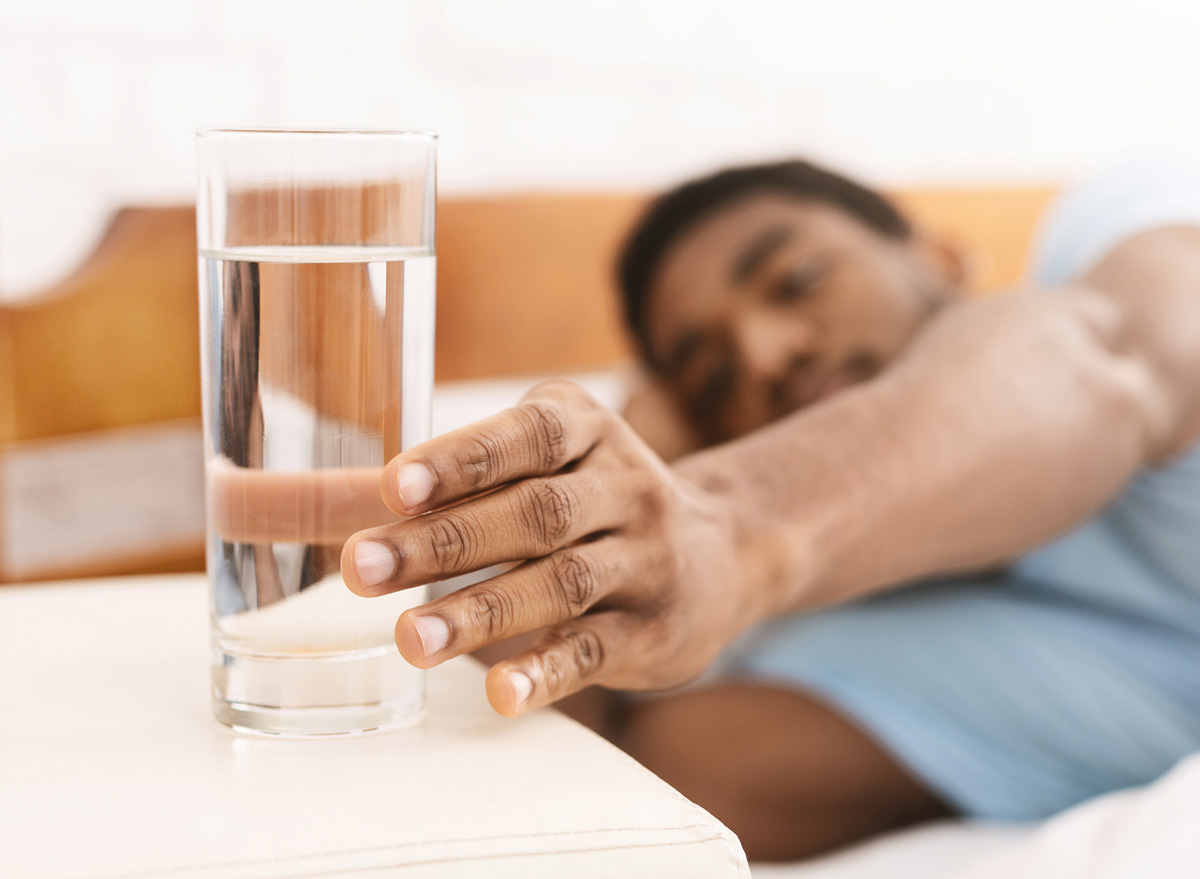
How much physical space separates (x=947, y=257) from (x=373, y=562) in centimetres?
134

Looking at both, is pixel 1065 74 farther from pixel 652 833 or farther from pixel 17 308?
pixel 652 833

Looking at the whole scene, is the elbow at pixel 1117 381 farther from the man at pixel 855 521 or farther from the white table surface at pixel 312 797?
the white table surface at pixel 312 797

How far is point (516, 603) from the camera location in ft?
1.30

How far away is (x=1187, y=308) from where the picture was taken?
88cm

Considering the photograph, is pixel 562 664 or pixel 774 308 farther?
pixel 774 308

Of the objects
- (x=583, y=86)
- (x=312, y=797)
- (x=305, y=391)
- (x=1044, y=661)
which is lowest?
(x=1044, y=661)

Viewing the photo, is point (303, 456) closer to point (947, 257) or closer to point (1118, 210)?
point (1118, 210)

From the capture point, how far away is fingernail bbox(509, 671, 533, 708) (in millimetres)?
388

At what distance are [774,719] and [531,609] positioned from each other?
2.16 ft

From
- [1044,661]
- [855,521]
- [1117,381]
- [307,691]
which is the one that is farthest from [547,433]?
[1044,661]

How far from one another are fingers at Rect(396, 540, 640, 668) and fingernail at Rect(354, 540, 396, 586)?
0.02 meters

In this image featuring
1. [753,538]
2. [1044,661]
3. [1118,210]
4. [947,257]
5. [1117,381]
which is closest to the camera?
[753,538]

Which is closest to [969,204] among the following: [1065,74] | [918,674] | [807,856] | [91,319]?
[1065,74]

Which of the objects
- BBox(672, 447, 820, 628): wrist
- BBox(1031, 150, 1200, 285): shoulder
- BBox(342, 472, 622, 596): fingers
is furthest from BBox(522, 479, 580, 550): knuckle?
BBox(1031, 150, 1200, 285): shoulder
